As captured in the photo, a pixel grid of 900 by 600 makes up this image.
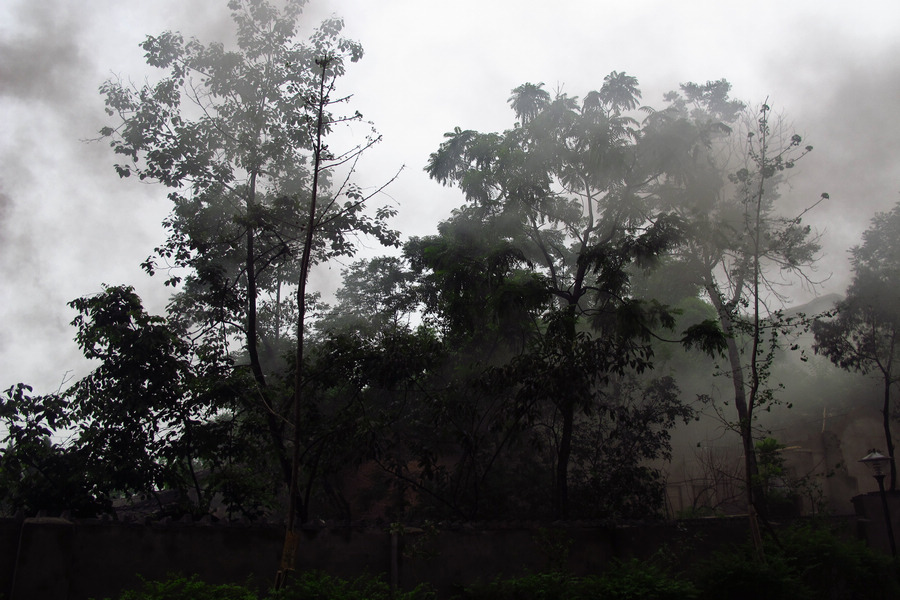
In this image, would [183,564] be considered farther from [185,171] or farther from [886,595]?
[886,595]

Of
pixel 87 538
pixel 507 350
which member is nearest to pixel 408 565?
pixel 87 538

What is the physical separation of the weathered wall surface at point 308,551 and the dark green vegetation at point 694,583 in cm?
36

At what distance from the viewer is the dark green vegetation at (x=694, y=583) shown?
211 inches

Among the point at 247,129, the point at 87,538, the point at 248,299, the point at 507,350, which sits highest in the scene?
the point at 247,129

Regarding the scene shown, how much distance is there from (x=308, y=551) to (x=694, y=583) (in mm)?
4766

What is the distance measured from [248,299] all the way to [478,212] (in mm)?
5062

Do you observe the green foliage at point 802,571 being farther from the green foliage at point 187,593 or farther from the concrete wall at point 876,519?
the green foliage at point 187,593

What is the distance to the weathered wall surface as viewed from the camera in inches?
265

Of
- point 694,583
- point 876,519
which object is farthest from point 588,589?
→ point 876,519

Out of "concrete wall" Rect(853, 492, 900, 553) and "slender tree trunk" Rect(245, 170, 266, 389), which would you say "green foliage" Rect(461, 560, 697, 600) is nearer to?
"slender tree trunk" Rect(245, 170, 266, 389)

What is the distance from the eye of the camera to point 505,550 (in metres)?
8.84

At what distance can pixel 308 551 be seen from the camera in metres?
7.89

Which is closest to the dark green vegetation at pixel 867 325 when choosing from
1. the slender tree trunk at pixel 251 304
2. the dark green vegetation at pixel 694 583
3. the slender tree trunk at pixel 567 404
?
the dark green vegetation at pixel 694 583

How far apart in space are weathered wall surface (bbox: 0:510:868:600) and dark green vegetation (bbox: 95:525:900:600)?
0.36 meters
